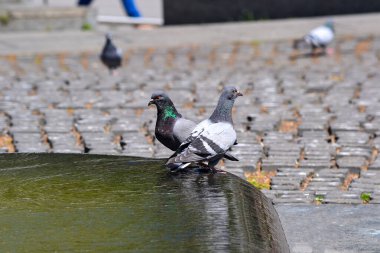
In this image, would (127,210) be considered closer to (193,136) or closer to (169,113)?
(193,136)

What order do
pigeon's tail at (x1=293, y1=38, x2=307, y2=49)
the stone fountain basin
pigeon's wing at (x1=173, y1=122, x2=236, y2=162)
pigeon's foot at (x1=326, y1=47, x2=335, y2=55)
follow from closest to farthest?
the stone fountain basin, pigeon's wing at (x1=173, y1=122, x2=236, y2=162), pigeon's foot at (x1=326, y1=47, x2=335, y2=55), pigeon's tail at (x1=293, y1=38, x2=307, y2=49)

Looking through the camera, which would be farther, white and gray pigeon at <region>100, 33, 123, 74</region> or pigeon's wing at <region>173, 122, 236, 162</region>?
white and gray pigeon at <region>100, 33, 123, 74</region>

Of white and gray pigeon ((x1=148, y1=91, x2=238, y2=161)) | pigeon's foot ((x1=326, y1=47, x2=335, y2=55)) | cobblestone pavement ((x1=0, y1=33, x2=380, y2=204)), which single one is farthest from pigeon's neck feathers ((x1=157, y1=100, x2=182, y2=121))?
pigeon's foot ((x1=326, y1=47, x2=335, y2=55))

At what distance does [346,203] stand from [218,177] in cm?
83

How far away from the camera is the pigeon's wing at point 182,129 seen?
19.2 feet

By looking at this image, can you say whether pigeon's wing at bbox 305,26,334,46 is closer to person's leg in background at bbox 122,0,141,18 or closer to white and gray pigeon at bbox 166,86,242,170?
person's leg in background at bbox 122,0,141,18

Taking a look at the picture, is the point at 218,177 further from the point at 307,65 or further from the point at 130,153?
the point at 307,65

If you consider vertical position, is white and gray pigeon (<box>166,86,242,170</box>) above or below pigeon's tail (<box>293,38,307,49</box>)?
above

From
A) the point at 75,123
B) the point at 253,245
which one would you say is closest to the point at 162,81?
the point at 75,123

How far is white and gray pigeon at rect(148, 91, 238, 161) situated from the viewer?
5.86 metres

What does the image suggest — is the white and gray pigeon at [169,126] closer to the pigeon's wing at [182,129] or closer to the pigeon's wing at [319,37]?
the pigeon's wing at [182,129]

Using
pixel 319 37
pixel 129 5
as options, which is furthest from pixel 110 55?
pixel 129 5

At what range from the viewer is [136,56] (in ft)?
42.7

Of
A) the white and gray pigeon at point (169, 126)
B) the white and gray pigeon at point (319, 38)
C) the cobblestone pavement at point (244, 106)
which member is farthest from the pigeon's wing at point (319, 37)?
the white and gray pigeon at point (169, 126)
